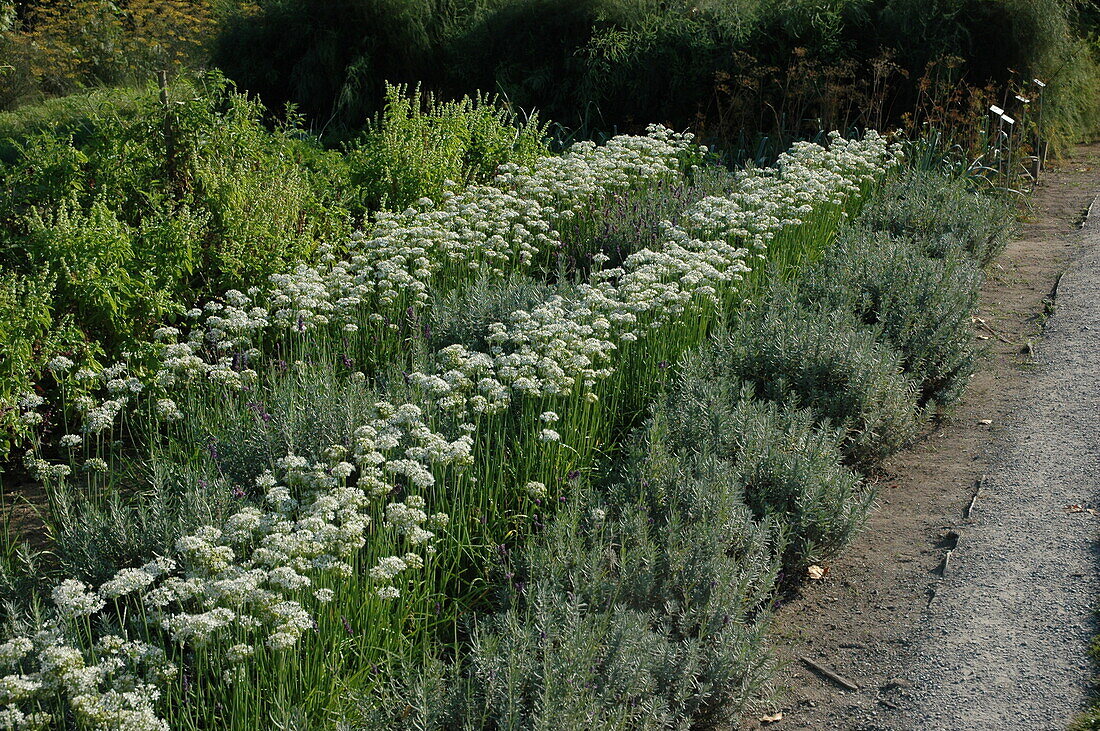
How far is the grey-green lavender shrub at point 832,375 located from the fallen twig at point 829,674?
4.62 ft

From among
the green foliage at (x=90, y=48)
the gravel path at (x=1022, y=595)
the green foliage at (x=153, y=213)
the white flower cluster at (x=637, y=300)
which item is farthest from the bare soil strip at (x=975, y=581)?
the green foliage at (x=90, y=48)

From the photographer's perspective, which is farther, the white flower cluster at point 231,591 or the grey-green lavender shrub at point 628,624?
the grey-green lavender shrub at point 628,624

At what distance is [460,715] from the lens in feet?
8.97

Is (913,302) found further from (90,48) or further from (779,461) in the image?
(90,48)

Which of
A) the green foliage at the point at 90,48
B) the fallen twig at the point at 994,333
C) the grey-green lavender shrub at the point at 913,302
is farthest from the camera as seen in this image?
the green foliage at the point at 90,48

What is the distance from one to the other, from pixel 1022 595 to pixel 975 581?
19cm

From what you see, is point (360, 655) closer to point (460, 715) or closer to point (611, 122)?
point (460, 715)

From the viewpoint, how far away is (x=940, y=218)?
748 centimetres

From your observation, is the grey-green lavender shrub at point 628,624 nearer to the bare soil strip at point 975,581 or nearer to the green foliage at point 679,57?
the bare soil strip at point 975,581

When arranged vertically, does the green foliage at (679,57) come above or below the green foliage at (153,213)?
above

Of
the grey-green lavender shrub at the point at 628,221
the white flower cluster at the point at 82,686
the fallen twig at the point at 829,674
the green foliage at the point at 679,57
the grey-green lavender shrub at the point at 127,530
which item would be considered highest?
the green foliage at the point at 679,57

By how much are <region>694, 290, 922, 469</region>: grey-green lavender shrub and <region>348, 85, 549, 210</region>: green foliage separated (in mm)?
2668

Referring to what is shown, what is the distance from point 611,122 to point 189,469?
8.59 metres

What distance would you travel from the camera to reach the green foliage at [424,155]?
730 centimetres
